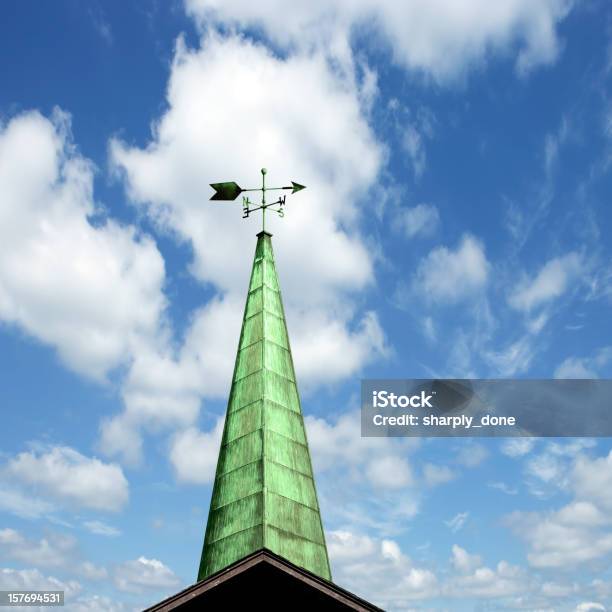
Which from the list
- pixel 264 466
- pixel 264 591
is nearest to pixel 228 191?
pixel 264 466

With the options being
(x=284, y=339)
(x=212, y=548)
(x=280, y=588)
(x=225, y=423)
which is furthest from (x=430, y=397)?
(x=280, y=588)

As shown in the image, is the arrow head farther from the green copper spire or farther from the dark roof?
the dark roof

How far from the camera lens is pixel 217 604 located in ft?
61.6

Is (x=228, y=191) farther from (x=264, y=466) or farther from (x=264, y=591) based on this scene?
(x=264, y=591)

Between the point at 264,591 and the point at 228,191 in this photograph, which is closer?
the point at 264,591

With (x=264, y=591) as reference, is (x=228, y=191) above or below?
above

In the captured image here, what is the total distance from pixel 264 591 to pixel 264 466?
5.67m

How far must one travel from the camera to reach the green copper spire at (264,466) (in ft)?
76.1

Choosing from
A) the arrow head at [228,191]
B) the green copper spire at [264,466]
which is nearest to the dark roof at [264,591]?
the green copper spire at [264,466]

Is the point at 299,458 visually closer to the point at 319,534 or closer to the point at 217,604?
the point at 319,534

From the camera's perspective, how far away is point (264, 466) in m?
24.2

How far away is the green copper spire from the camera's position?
23.2m

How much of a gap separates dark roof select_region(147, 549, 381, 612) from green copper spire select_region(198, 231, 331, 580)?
3.48m

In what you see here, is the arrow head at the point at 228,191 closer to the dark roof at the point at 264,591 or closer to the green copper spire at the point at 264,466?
the green copper spire at the point at 264,466
